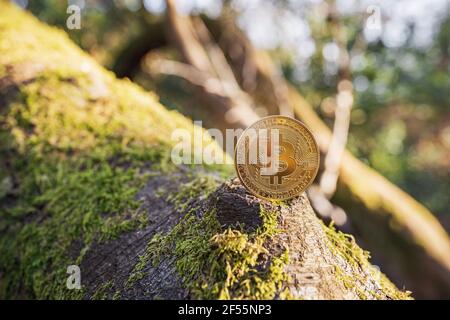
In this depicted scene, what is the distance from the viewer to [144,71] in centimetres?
841

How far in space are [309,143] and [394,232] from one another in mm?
3133

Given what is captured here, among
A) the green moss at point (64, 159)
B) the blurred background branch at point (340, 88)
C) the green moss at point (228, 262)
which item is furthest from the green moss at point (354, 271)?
the blurred background branch at point (340, 88)

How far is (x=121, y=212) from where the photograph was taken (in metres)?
2.36

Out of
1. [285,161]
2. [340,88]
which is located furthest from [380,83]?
[285,161]

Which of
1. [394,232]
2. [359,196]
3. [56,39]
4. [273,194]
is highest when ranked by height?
[56,39]

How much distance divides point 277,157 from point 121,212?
3.25 feet

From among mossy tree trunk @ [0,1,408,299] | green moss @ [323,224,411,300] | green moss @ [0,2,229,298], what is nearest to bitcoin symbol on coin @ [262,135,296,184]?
mossy tree trunk @ [0,1,408,299]

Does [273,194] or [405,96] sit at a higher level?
[405,96]

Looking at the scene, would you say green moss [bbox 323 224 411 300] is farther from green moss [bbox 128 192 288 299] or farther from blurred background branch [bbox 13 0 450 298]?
blurred background branch [bbox 13 0 450 298]

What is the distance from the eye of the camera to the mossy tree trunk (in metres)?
1.60

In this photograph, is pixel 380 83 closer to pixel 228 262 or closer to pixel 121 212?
pixel 121 212

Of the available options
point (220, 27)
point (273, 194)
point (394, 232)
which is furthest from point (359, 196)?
point (220, 27)

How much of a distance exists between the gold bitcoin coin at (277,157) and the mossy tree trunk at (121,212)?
0.07 m
